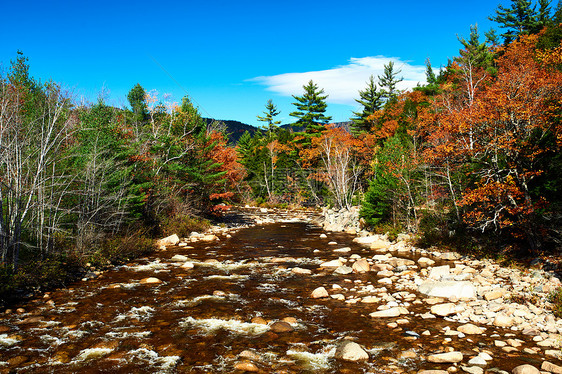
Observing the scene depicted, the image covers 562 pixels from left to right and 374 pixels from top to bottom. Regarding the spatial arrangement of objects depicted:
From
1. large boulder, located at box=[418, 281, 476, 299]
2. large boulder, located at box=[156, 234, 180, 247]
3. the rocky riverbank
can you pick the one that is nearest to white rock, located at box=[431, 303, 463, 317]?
the rocky riverbank

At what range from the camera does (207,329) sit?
688cm

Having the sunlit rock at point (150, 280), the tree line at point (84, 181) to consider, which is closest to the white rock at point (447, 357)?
the sunlit rock at point (150, 280)

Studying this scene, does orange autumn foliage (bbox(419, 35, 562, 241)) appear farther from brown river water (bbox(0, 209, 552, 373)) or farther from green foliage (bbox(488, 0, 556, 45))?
green foliage (bbox(488, 0, 556, 45))

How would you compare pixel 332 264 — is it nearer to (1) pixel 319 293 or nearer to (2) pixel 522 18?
(1) pixel 319 293

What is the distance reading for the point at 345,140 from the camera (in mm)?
38031

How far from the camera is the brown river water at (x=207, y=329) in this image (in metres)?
5.48

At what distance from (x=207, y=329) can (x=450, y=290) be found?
599cm

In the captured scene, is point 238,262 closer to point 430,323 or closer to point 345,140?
point 430,323

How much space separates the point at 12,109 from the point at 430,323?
1083 cm

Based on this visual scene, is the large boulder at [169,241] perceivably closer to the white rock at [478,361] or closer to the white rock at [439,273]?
the white rock at [439,273]

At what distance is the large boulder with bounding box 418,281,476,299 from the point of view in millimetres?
8305

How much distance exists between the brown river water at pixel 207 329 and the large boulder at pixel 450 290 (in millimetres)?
1010

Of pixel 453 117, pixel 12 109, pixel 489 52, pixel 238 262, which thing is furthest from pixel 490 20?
pixel 12 109

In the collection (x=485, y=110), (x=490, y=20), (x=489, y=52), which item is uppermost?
(x=490, y=20)
